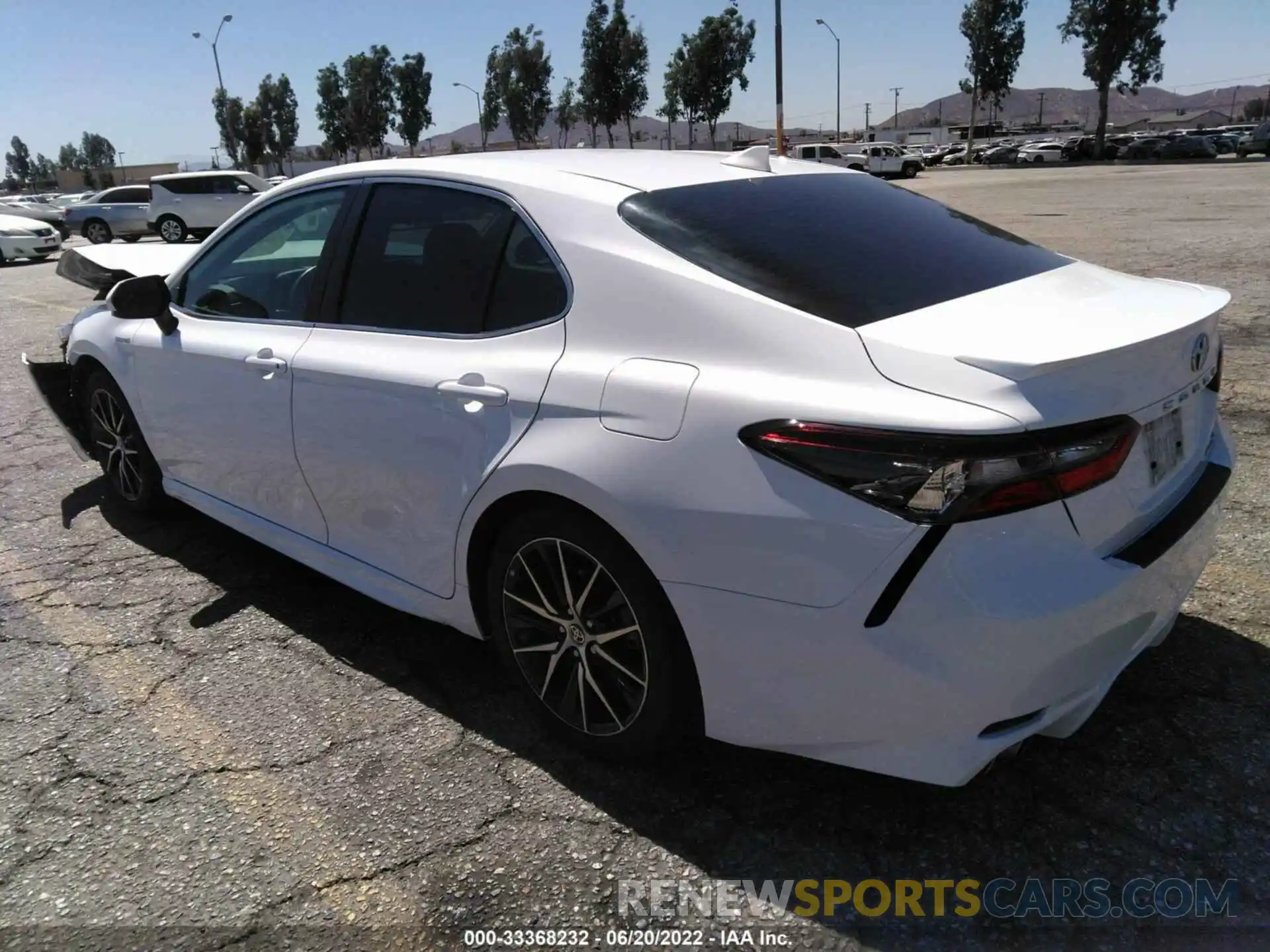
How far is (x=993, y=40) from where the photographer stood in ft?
220

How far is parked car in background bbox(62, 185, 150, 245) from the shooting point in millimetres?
25844

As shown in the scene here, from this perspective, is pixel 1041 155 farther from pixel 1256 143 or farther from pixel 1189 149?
pixel 1256 143

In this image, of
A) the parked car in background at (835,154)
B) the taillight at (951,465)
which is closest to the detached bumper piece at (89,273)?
the taillight at (951,465)

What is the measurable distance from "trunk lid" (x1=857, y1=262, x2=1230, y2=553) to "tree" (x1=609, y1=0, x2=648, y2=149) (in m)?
64.8

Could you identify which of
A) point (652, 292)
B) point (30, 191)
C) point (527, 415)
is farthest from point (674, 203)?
point (30, 191)

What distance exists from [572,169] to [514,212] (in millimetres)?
223

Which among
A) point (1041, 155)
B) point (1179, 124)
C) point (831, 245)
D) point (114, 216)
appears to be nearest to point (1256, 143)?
point (1041, 155)

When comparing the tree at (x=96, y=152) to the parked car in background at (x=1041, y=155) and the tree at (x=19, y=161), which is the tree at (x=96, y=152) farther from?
the parked car in background at (x=1041, y=155)

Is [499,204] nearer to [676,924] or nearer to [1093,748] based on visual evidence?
[676,924]

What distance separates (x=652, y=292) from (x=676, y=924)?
1.43m

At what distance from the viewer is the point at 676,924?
2104 mm

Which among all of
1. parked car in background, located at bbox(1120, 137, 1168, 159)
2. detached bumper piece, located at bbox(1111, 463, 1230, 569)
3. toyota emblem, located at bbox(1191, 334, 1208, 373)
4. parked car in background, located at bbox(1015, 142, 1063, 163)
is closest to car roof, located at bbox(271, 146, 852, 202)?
toyota emblem, located at bbox(1191, 334, 1208, 373)

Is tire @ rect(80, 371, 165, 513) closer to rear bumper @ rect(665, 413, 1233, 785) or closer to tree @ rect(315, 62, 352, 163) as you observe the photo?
rear bumper @ rect(665, 413, 1233, 785)

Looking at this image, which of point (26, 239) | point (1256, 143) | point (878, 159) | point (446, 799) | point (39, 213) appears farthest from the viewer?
point (1256, 143)
